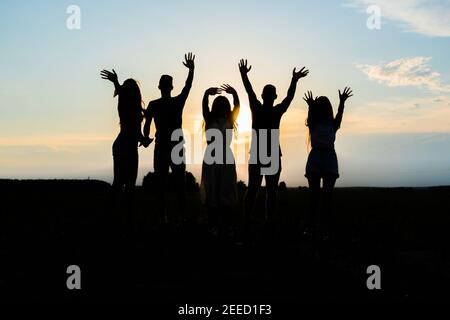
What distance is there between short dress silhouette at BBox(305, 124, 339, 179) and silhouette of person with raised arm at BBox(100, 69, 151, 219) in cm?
288

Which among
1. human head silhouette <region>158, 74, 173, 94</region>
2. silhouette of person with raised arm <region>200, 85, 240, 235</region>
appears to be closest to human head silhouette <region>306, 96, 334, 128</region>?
silhouette of person with raised arm <region>200, 85, 240, 235</region>

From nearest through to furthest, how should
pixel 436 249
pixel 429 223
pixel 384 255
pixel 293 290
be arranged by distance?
pixel 293 290 < pixel 384 255 < pixel 436 249 < pixel 429 223

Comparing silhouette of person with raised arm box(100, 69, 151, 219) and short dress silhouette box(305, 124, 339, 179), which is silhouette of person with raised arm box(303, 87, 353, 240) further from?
silhouette of person with raised arm box(100, 69, 151, 219)

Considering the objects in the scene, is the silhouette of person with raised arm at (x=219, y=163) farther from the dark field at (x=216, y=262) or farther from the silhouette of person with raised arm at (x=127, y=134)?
the silhouette of person with raised arm at (x=127, y=134)

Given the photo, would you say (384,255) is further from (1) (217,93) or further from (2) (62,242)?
(2) (62,242)

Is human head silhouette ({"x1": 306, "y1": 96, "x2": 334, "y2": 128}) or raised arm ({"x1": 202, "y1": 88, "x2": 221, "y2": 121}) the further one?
human head silhouette ({"x1": 306, "y1": 96, "x2": 334, "y2": 128})

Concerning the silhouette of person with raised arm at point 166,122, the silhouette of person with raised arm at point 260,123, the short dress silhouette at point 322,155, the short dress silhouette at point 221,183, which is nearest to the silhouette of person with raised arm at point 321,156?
the short dress silhouette at point 322,155

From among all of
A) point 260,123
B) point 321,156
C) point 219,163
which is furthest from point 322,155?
point 219,163

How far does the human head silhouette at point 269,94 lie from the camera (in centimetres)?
947

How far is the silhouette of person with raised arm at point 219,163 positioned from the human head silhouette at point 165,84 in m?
0.80

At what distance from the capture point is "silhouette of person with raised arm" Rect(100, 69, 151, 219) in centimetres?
950

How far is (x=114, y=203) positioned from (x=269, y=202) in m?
2.62

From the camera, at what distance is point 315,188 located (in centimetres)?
973
